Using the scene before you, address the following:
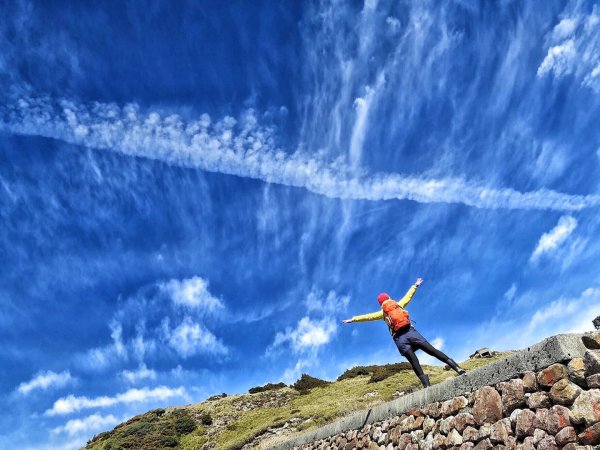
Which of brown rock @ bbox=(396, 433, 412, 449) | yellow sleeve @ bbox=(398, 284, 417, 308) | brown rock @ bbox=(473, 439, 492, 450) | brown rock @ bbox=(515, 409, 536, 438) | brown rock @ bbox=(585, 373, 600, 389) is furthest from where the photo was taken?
yellow sleeve @ bbox=(398, 284, 417, 308)

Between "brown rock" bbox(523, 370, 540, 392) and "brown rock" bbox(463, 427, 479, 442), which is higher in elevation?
"brown rock" bbox(523, 370, 540, 392)

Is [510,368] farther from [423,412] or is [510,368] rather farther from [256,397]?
[256,397]

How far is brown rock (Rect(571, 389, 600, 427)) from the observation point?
3.70 meters

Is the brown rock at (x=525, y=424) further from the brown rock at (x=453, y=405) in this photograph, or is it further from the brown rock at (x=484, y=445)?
the brown rock at (x=453, y=405)

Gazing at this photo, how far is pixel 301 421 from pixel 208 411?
17703 millimetres

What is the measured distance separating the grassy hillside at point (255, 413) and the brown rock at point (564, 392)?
57.7 feet

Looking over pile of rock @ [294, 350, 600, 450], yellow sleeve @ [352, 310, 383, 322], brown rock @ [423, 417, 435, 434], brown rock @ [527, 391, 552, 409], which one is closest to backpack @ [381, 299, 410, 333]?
yellow sleeve @ [352, 310, 383, 322]

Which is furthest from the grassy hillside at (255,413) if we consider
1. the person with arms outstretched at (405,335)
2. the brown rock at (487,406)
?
the brown rock at (487,406)

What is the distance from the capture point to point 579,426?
380 centimetres

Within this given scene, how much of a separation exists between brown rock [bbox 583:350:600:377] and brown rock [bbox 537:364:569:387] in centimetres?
21

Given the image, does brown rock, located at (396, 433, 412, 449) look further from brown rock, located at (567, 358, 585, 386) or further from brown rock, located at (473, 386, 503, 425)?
brown rock, located at (567, 358, 585, 386)

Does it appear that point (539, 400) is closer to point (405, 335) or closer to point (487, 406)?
point (487, 406)

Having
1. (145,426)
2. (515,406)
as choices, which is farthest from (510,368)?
(145,426)

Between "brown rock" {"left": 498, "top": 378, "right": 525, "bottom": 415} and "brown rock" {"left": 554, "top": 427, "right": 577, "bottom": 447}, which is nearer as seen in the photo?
"brown rock" {"left": 554, "top": 427, "right": 577, "bottom": 447}
